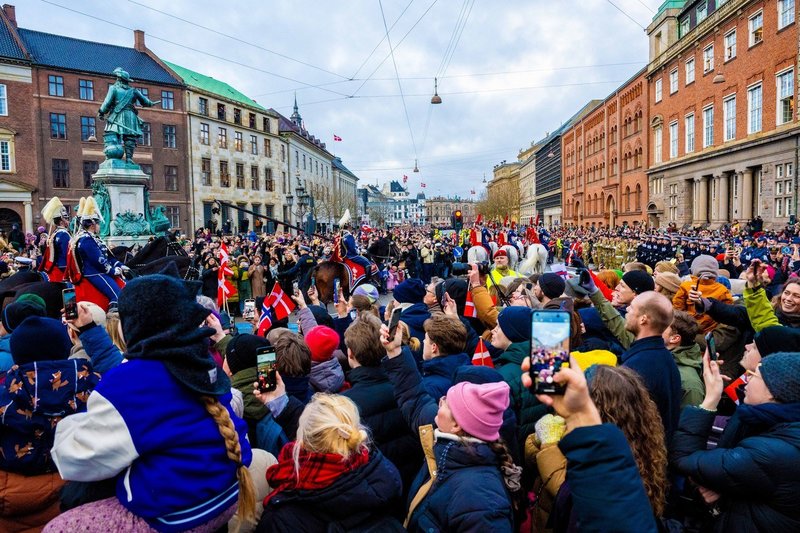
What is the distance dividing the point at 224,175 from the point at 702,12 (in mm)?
45430

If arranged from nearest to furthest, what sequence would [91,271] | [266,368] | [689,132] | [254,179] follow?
[266,368], [91,271], [689,132], [254,179]

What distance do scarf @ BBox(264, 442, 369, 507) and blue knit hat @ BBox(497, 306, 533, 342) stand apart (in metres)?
1.93

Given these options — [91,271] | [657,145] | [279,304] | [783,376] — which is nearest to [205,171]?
[657,145]

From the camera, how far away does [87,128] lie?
4634cm

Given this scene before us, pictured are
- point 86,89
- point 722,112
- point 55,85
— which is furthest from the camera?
point 86,89

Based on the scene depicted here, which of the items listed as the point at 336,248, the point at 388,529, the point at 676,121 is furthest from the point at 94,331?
the point at 676,121

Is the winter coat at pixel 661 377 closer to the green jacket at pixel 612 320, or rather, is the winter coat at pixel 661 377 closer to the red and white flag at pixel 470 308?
the green jacket at pixel 612 320

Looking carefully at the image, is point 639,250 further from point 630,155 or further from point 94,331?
point 630,155

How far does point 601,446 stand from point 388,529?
120cm

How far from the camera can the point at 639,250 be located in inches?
900

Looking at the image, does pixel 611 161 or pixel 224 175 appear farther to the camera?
pixel 611 161

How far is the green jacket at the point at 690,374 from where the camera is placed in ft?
12.1

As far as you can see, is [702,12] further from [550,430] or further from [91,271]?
[550,430]

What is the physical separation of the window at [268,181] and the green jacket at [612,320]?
5973 centimetres
